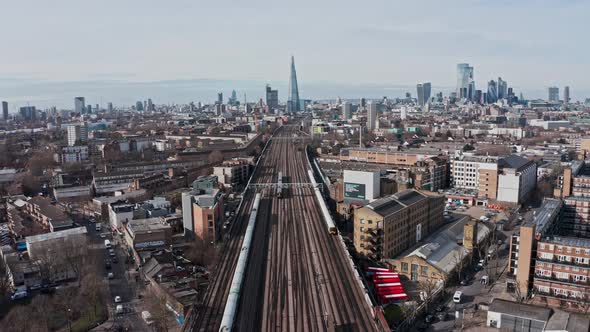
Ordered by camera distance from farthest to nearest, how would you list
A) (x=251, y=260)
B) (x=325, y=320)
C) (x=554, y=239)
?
(x=251, y=260), (x=554, y=239), (x=325, y=320)

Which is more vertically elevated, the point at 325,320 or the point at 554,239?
the point at 554,239

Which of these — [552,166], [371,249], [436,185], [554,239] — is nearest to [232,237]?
[371,249]

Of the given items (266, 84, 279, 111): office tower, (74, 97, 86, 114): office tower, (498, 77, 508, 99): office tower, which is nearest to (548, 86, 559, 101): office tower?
(498, 77, 508, 99): office tower

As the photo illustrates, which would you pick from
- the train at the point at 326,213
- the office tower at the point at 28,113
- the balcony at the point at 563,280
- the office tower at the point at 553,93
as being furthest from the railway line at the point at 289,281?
the office tower at the point at 553,93

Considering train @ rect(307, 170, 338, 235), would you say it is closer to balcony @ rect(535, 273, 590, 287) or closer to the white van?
the white van

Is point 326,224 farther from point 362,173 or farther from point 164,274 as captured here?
point 164,274

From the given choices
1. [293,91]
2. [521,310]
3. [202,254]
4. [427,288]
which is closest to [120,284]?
[202,254]
